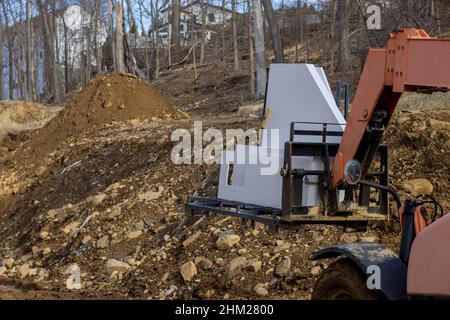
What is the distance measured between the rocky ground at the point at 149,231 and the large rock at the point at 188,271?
0.6 inches

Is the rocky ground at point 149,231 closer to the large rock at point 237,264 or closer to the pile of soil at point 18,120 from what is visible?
the large rock at point 237,264

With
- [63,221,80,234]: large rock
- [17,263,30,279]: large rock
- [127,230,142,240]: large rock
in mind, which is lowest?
[17,263,30,279]: large rock

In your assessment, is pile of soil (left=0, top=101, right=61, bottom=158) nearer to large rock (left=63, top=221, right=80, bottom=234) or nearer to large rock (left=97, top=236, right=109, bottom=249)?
large rock (left=63, top=221, right=80, bottom=234)

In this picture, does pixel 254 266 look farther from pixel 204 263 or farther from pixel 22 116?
pixel 22 116

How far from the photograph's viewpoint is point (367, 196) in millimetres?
6730

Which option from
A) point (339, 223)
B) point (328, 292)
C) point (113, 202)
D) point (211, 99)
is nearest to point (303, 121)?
point (339, 223)

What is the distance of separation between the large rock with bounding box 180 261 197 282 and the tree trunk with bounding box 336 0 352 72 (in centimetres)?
1688

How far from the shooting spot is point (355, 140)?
6.09 m

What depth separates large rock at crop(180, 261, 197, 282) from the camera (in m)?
9.52

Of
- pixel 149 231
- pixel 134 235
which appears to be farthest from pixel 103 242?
pixel 149 231

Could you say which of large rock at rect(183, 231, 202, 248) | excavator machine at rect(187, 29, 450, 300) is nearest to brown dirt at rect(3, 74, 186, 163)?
large rock at rect(183, 231, 202, 248)
